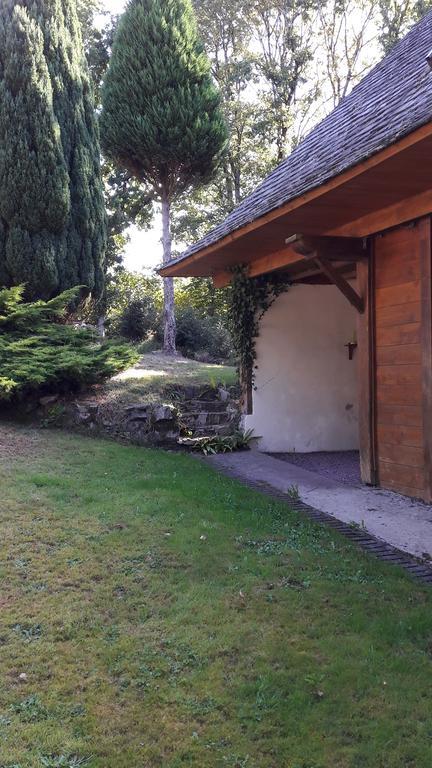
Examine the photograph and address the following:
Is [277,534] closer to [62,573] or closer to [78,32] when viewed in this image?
[62,573]

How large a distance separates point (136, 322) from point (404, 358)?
40.8 feet

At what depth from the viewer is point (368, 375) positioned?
6.46 m

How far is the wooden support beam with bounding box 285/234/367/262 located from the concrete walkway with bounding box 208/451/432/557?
2442 millimetres

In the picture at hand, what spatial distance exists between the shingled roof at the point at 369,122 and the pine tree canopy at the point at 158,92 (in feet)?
20.5

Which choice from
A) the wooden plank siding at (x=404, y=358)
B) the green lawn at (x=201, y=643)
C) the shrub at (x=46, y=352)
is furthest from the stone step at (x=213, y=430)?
the green lawn at (x=201, y=643)

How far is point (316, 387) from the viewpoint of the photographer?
9.30 meters

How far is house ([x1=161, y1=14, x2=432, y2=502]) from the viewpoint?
488 cm

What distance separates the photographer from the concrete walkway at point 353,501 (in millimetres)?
4828

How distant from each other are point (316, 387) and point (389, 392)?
310 centimetres

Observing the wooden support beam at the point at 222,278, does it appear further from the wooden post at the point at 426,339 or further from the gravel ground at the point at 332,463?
the wooden post at the point at 426,339

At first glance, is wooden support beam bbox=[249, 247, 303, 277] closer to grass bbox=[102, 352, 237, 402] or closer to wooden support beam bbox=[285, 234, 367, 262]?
wooden support beam bbox=[285, 234, 367, 262]

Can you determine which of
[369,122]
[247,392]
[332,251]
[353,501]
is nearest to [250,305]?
[247,392]

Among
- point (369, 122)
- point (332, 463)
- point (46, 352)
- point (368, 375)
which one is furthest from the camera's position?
point (46, 352)

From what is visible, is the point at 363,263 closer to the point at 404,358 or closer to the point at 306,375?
the point at 404,358
